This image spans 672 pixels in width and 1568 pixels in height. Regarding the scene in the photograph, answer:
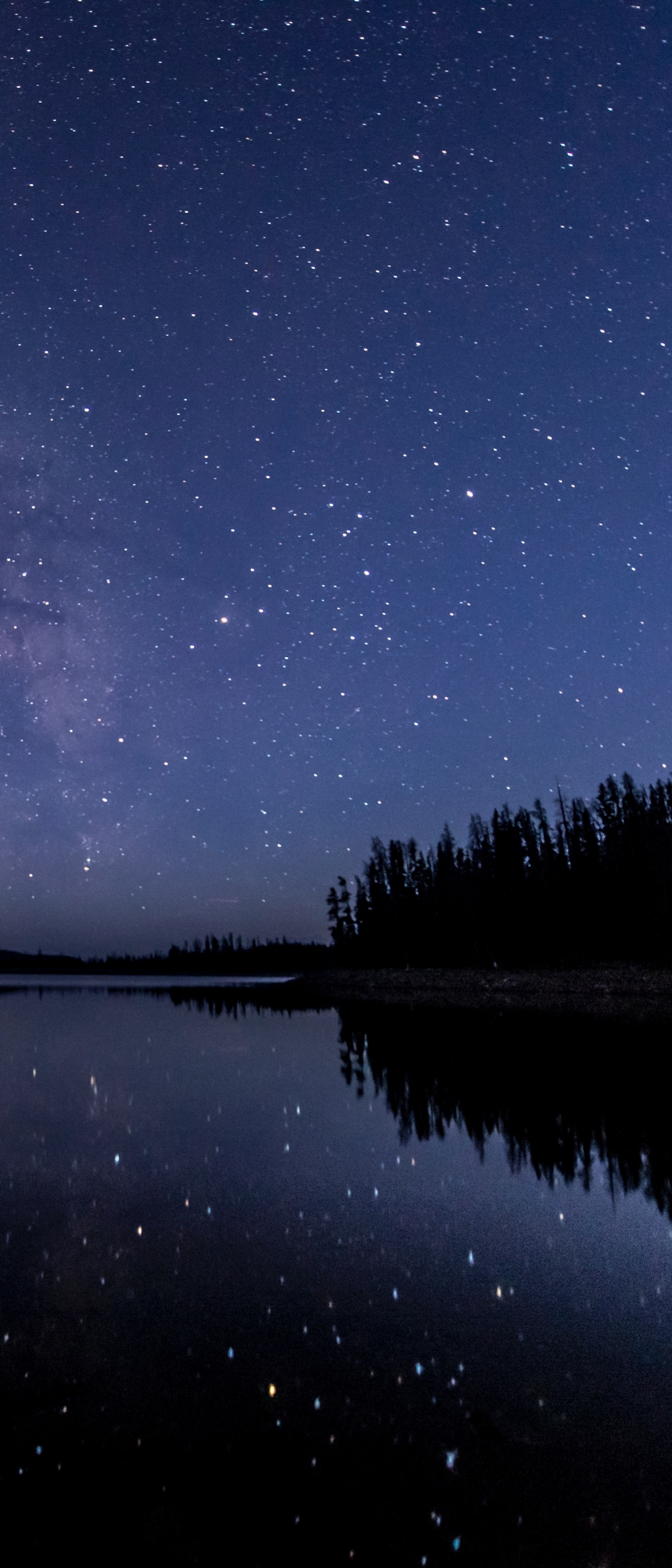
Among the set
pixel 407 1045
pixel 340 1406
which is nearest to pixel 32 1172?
pixel 340 1406

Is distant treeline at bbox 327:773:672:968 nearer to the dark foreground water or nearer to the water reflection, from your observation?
the water reflection

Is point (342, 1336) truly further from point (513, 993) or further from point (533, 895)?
point (533, 895)

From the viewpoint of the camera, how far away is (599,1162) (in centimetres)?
1350

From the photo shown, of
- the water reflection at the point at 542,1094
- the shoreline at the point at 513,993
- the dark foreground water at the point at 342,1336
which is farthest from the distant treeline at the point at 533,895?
the dark foreground water at the point at 342,1336

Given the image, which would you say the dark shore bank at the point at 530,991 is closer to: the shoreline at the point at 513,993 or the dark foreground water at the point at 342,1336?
the shoreline at the point at 513,993

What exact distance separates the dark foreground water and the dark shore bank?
31.9 m

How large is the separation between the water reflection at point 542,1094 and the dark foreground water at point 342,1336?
0.15m

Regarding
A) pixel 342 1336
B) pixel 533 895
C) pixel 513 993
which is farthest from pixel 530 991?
pixel 342 1336

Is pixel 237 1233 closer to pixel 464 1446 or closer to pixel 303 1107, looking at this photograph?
pixel 464 1446

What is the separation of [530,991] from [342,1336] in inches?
2291

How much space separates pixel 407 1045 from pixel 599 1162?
2014 cm

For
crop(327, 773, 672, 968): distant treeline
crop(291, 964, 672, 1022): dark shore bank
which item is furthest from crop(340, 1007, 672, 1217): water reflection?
crop(327, 773, 672, 968): distant treeline

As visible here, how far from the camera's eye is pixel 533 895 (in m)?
93.2

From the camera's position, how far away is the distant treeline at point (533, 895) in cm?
8125
